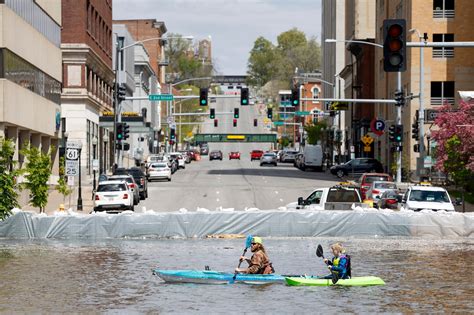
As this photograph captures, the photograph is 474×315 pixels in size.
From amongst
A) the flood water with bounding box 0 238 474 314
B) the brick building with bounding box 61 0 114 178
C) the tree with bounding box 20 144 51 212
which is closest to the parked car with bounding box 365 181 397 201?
the flood water with bounding box 0 238 474 314

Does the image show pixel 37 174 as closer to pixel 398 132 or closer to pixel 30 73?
pixel 30 73

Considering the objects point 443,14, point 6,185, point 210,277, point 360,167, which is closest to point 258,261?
point 210,277

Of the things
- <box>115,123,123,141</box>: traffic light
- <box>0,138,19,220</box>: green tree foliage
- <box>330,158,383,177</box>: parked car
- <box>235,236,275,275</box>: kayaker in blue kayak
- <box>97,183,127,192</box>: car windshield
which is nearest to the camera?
<box>235,236,275,275</box>: kayaker in blue kayak

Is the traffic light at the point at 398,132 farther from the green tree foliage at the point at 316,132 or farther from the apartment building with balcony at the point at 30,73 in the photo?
the green tree foliage at the point at 316,132

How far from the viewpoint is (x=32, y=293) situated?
28156 millimetres

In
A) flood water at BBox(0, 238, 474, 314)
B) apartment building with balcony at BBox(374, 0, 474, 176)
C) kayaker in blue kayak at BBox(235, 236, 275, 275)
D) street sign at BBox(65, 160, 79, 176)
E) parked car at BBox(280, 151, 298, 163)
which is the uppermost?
apartment building with balcony at BBox(374, 0, 474, 176)

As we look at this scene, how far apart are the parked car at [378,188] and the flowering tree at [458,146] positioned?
5922 mm

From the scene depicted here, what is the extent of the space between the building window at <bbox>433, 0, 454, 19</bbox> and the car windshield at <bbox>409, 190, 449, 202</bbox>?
1836 inches

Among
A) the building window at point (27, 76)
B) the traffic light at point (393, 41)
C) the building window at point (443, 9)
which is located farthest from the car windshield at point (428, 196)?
the building window at point (443, 9)

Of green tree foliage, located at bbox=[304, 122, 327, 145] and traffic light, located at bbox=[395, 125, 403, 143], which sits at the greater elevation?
green tree foliage, located at bbox=[304, 122, 327, 145]

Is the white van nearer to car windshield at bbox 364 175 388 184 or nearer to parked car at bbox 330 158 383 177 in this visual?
parked car at bbox 330 158 383 177

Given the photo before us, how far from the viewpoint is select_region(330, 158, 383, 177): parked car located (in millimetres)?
94312

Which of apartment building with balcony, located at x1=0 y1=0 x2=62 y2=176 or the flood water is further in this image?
apartment building with balcony, located at x1=0 y1=0 x2=62 y2=176

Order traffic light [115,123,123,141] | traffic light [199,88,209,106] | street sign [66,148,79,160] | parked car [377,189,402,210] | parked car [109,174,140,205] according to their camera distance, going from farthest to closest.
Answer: traffic light [199,88,209,106] → traffic light [115,123,123,141] → parked car [109,174,140,205] → street sign [66,148,79,160] → parked car [377,189,402,210]
